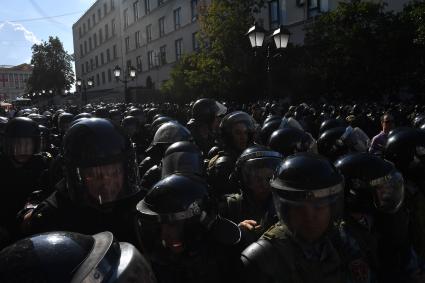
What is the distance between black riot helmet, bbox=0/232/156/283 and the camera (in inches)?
44.6

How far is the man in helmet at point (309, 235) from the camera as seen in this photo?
1.97 meters

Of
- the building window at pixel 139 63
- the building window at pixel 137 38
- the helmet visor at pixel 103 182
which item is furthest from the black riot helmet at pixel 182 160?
the building window at pixel 137 38

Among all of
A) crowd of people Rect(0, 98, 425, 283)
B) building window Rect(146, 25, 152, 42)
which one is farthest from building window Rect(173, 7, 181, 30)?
crowd of people Rect(0, 98, 425, 283)

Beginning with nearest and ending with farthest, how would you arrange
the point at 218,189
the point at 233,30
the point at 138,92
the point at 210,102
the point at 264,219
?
the point at 264,219, the point at 218,189, the point at 210,102, the point at 233,30, the point at 138,92

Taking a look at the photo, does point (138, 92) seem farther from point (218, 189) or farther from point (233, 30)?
point (218, 189)

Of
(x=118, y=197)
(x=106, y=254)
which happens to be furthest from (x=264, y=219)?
(x=106, y=254)

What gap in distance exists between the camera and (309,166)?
2.12 m

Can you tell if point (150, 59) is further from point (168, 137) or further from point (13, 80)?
point (13, 80)

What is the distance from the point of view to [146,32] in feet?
153

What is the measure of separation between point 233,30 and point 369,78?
5.70 meters

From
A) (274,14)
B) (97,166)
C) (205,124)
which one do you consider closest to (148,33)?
(274,14)

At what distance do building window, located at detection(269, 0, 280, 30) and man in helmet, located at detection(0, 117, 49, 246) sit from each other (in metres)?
24.0

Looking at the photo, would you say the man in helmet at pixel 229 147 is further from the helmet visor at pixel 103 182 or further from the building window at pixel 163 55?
the building window at pixel 163 55

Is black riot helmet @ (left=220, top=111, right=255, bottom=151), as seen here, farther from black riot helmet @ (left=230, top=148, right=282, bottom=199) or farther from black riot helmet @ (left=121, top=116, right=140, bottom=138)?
black riot helmet @ (left=121, top=116, right=140, bottom=138)
